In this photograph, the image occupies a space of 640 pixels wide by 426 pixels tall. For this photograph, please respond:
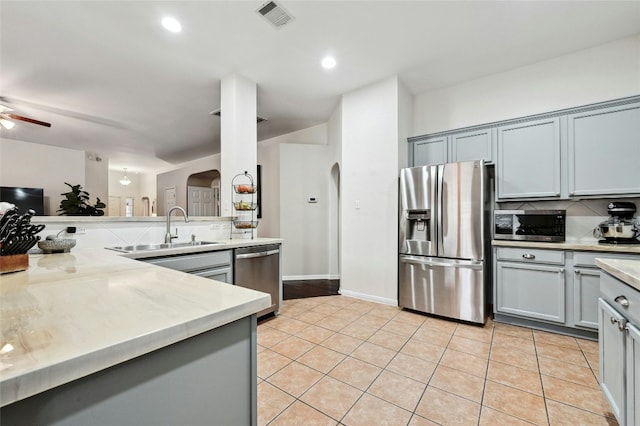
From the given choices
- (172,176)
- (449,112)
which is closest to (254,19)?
(449,112)

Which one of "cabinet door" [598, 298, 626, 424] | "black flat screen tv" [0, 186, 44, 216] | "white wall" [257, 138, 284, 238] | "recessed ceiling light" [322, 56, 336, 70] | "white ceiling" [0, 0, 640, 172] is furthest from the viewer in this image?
"black flat screen tv" [0, 186, 44, 216]

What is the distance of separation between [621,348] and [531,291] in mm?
1545

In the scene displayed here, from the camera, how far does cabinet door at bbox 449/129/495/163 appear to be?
121 inches

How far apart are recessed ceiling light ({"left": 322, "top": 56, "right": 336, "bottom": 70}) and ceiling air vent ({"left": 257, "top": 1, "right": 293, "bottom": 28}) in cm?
69

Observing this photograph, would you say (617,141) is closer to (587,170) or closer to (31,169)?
(587,170)

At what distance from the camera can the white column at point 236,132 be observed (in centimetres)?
326

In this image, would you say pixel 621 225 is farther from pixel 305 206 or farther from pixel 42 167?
pixel 42 167

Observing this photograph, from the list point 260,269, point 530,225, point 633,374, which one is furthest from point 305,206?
point 633,374

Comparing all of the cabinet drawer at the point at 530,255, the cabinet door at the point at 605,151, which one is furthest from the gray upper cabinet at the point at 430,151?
the cabinet drawer at the point at 530,255

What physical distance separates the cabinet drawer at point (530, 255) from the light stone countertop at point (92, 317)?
287cm

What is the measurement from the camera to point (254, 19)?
2.41 metres

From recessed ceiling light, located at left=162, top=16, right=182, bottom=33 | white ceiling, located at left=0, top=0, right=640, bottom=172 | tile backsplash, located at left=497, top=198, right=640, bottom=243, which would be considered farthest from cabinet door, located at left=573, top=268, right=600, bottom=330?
recessed ceiling light, located at left=162, top=16, right=182, bottom=33

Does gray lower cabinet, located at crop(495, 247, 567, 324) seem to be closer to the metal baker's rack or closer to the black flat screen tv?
the metal baker's rack

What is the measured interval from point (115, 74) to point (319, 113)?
9.44ft
